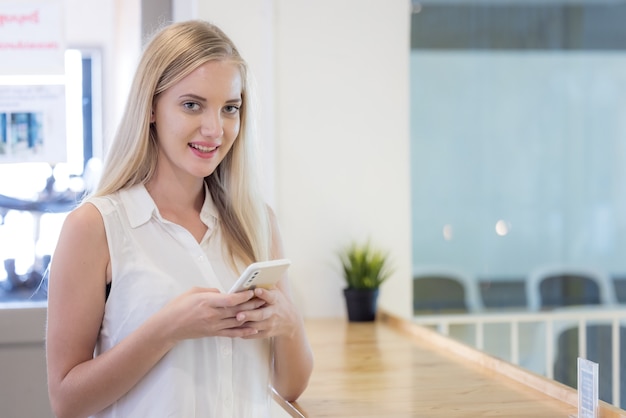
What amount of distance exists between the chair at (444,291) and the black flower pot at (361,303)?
2.41 feet

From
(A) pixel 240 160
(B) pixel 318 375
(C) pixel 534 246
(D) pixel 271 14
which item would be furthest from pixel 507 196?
(A) pixel 240 160

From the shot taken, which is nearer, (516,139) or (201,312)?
(201,312)

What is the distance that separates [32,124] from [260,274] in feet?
6.25

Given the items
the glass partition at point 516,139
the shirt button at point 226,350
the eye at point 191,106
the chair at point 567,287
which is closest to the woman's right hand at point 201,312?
the shirt button at point 226,350

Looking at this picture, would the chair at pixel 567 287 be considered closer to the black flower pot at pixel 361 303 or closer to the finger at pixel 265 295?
the black flower pot at pixel 361 303

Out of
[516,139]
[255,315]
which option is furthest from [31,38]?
[516,139]

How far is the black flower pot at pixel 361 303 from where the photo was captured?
11.0 ft

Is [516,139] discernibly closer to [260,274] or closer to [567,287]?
[567,287]

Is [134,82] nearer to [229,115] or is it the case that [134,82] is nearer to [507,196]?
[229,115]

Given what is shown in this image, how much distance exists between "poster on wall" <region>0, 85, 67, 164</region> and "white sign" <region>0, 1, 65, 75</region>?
7 centimetres

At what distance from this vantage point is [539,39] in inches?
167

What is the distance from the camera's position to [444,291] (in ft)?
13.5

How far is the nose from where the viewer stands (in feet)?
5.54

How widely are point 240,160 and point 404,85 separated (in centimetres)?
177
